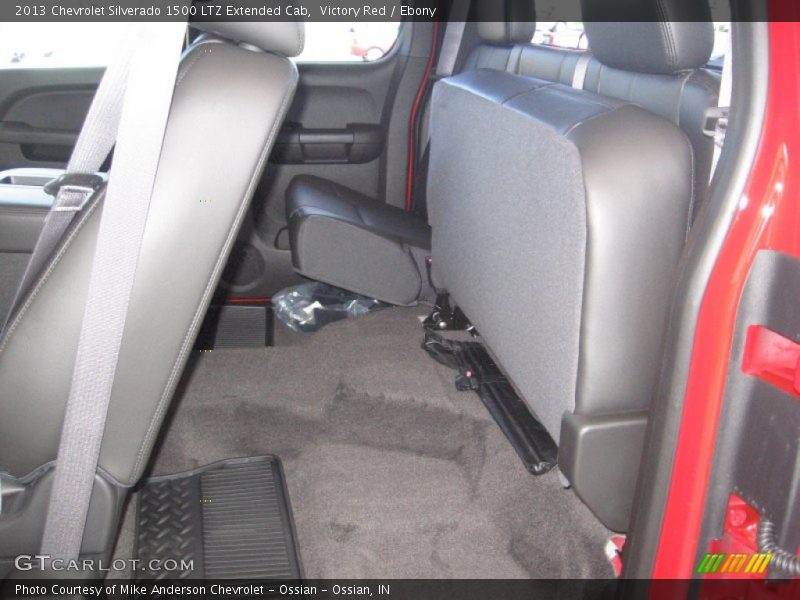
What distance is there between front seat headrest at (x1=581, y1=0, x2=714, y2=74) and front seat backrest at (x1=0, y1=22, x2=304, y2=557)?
0.52 meters

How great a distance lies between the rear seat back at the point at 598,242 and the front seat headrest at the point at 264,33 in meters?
0.44

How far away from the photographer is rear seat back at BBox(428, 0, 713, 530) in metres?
1.04

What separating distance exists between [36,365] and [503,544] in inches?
36.6

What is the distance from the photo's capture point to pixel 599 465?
1.13 m

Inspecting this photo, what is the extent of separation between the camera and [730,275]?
2.80 feet

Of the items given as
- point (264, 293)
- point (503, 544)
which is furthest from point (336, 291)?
point (503, 544)

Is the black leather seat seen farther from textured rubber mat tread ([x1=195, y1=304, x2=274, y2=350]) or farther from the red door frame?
the red door frame

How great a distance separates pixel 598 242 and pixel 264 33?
21.2 inches

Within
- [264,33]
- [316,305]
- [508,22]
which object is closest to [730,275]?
[264,33]

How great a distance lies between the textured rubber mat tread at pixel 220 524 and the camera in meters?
1.32

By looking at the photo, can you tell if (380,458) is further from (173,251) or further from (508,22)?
(508,22)

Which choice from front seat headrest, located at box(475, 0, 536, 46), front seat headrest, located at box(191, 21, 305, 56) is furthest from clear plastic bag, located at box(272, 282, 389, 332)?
front seat headrest, located at box(191, 21, 305, 56)

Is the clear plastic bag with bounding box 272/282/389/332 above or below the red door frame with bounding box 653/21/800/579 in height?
below

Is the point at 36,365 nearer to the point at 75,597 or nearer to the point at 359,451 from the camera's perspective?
the point at 75,597
